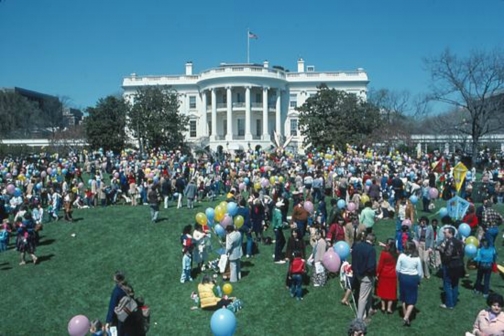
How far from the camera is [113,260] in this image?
13578 mm

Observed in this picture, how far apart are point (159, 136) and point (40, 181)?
22005 millimetres

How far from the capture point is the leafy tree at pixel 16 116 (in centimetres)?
6325

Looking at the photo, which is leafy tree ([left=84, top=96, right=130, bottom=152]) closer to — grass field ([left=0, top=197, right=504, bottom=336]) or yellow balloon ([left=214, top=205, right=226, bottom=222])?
grass field ([left=0, top=197, right=504, bottom=336])

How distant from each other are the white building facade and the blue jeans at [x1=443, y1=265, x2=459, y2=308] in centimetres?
4368

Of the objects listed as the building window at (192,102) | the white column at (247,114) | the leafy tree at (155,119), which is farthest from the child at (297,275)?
the building window at (192,102)

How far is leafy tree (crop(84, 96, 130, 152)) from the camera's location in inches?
1674

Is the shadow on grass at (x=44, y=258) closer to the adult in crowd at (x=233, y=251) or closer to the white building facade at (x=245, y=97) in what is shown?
the adult in crowd at (x=233, y=251)

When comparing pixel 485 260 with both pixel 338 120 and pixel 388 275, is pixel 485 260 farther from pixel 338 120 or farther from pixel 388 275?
pixel 338 120

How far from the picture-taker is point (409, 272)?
827cm

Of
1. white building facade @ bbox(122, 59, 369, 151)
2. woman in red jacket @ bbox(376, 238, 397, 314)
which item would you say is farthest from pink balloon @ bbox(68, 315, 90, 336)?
white building facade @ bbox(122, 59, 369, 151)

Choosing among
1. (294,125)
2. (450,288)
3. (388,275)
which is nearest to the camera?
(388,275)

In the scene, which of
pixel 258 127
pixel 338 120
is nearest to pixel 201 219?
pixel 338 120

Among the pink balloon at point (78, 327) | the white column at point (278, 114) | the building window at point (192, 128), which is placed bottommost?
the pink balloon at point (78, 327)

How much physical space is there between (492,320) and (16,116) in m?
71.2
